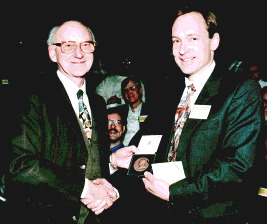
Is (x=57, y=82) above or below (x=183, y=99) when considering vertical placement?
above

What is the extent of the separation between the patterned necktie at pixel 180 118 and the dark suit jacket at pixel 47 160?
2.20 feet

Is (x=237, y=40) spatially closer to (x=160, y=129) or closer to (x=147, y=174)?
(x=160, y=129)

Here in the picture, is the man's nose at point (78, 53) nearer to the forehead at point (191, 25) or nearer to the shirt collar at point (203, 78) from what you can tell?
the forehead at point (191, 25)

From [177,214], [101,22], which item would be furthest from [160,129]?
[101,22]

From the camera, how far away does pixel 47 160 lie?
166 cm

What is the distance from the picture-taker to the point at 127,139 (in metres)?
4.59

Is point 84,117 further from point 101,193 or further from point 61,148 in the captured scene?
point 101,193

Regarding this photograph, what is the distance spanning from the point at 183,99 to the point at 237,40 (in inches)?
199

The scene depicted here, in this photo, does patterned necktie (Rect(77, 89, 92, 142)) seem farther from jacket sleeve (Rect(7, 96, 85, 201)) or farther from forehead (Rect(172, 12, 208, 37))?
forehead (Rect(172, 12, 208, 37))

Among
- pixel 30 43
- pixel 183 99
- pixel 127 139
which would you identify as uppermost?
pixel 30 43

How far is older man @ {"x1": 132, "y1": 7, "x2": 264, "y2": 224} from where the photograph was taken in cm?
145

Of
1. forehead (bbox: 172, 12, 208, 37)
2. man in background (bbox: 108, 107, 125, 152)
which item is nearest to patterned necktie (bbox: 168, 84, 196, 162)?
forehead (bbox: 172, 12, 208, 37)

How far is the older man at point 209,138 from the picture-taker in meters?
1.45

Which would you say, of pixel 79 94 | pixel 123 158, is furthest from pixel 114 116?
pixel 79 94
